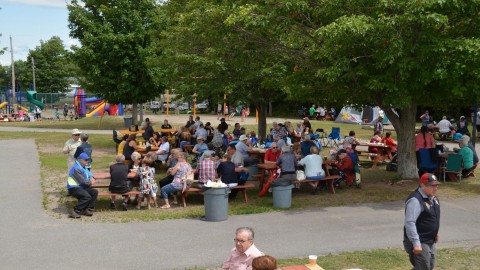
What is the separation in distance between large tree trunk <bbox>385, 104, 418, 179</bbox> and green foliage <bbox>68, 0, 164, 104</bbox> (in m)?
16.4

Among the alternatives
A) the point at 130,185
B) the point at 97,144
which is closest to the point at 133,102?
the point at 97,144

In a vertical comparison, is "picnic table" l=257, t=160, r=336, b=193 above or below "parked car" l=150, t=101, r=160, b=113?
below

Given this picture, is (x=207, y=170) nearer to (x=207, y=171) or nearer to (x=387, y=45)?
(x=207, y=171)

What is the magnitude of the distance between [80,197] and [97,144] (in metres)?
16.4

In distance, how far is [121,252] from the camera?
8.88m

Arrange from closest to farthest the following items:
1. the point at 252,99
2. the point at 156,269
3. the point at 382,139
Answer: the point at 156,269 → the point at 382,139 → the point at 252,99

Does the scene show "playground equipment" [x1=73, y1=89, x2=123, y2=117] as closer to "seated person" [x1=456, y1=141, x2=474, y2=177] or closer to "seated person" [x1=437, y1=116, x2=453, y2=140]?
"seated person" [x1=437, y1=116, x2=453, y2=140]

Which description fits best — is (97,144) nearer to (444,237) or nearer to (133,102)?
(133,102)

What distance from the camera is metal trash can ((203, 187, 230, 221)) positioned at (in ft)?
35.6

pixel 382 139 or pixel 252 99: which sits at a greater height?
pixel 252 99

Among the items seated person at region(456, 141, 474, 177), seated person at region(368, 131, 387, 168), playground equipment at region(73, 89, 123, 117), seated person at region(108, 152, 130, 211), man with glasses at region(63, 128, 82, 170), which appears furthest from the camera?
playground equipment at region(73, 89, 123, 117)

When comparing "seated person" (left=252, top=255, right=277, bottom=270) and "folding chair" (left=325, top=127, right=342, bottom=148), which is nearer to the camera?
"seated person" (left=252, top=255, right=277, bottom=270)

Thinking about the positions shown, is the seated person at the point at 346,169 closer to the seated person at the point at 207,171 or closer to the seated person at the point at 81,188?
the seated person at the point at 207,171

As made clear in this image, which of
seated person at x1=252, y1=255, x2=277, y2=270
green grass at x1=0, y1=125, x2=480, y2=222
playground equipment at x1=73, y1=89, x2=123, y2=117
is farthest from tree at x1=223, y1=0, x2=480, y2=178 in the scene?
playground equipment at x1=73, y1=89, x2=123, y2=117
